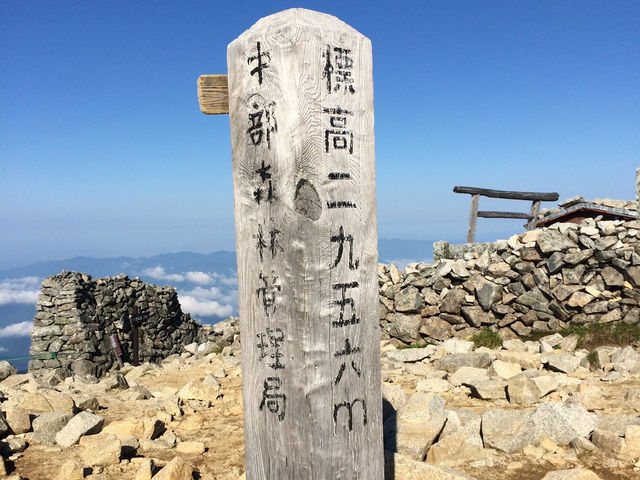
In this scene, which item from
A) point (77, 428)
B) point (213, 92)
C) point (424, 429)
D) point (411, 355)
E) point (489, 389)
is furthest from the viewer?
point (411, 355)

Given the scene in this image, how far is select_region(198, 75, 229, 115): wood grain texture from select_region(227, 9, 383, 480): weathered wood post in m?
0.12

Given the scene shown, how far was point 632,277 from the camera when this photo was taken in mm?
8508

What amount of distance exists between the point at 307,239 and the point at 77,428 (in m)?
3.40

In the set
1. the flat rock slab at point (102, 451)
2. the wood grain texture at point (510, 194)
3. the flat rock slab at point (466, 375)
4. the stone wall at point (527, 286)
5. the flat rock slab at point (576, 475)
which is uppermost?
the wood grain texture at point (510, 194)

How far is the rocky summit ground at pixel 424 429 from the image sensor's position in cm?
405

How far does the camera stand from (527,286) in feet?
30.3

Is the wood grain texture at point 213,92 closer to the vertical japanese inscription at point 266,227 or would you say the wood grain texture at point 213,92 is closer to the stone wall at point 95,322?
the vertical japanese inscription at point 266,227

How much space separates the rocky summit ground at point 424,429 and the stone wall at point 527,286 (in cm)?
214

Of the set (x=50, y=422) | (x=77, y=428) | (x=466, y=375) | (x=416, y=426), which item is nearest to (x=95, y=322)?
(x=50, y=422)

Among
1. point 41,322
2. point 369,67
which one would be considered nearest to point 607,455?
point 369,67

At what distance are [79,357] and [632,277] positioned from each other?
1360cm

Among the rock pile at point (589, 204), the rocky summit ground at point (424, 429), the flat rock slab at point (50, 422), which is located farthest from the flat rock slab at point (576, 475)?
the rock pile at point (589, 204)

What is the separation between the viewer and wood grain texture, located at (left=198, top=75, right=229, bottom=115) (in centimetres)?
286

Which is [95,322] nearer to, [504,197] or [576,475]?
[504,197]
